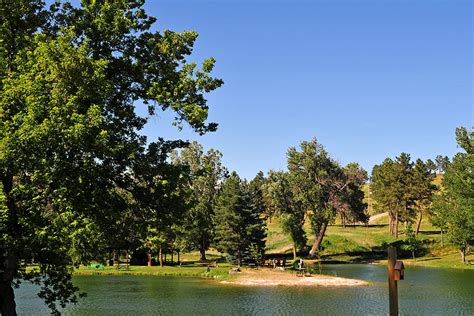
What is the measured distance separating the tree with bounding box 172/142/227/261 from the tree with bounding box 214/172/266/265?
5.69m

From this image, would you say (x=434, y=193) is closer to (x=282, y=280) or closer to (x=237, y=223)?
(x=237, y=223)

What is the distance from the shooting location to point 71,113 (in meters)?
20.0

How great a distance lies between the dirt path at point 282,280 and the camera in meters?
63.2

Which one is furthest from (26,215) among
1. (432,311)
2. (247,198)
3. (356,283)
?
(247,198)

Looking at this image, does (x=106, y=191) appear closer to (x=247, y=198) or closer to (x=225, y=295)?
(x=225, y=295)

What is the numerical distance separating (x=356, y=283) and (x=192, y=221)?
3821 centimetres

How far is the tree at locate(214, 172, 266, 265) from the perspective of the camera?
88.1 meters

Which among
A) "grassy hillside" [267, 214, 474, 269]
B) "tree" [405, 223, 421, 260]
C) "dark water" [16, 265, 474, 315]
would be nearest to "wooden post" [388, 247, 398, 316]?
"dark water" [16, 265, 474, 315]

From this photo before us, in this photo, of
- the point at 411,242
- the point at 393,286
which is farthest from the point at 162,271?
the point at 393,286

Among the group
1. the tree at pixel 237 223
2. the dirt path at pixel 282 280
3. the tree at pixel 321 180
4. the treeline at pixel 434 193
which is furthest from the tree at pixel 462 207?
the tree at pixel 237 223

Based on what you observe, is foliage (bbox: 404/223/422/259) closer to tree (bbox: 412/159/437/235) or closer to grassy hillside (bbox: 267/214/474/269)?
grassy hillside (bbox: 267/214/474/269)

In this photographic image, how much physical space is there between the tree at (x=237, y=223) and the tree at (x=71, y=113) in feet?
208

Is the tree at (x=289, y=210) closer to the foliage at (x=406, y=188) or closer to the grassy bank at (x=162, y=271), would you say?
the grassy bank at (x=162, y=271)

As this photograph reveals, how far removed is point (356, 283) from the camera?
6259 cm
